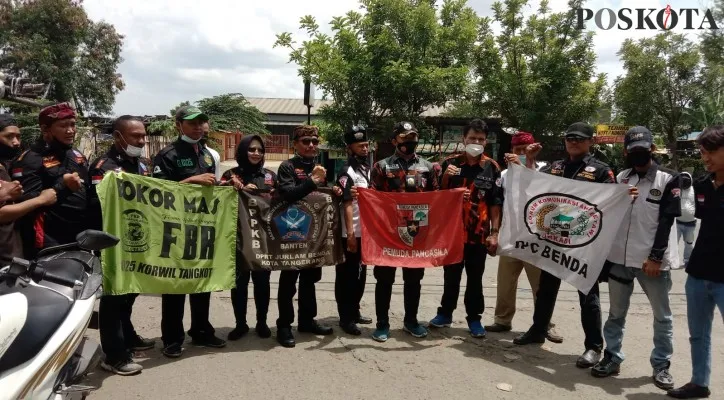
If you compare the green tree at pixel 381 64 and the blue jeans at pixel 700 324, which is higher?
the green tree at pixel 381 64

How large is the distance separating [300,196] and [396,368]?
172 centimetres

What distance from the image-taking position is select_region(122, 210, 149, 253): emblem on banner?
434cm

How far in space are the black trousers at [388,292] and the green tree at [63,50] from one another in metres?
25.9

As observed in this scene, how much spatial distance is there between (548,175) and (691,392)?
6.50ft

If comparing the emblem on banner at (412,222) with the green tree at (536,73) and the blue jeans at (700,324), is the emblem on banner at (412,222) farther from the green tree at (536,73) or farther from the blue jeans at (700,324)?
the green tree at (536,73)

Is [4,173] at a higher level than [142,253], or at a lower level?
higher

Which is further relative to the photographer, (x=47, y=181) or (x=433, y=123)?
(x=433, y=123)

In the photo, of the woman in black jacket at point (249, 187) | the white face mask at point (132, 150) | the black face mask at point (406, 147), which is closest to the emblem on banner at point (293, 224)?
the woman in black jacket at point (249, 187)

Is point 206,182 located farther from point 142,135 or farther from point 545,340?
point 545,340

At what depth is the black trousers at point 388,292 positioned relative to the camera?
5.08 m

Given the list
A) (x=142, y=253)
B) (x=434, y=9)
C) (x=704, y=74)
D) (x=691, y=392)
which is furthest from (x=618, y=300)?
(x=704, y=74)

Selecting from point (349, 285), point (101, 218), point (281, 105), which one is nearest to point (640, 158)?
point (349, 285)

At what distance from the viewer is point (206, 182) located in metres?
4.64

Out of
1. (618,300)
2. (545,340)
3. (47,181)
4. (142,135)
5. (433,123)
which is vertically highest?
(433,123)
